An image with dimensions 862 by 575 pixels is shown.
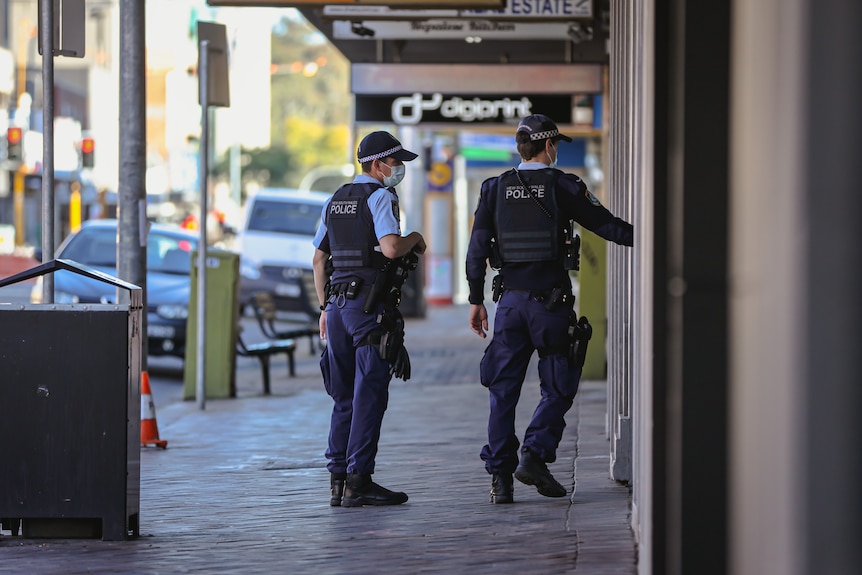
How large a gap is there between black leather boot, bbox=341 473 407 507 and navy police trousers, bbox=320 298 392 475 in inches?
1.7

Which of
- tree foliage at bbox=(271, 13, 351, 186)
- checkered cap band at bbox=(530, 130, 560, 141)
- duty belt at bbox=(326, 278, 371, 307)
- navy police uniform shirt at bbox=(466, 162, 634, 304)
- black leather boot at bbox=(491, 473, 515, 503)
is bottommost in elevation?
black leather boot at bbox=(491, 473, 515, 503)

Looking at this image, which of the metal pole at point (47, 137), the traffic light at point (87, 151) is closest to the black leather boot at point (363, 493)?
the metal pole at point (47, 137)

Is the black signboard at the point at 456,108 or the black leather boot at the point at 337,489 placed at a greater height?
the black signboard at the point at 456,108

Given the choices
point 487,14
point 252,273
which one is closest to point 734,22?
point 487,14

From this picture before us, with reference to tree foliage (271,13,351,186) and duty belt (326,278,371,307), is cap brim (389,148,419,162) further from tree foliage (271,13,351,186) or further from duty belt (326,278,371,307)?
tree foliage (271,13,351,186)

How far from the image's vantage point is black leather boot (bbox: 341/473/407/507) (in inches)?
288

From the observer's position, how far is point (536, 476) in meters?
7.27

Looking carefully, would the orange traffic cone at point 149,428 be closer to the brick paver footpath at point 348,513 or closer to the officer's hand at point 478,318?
the brick paver footpath at point 348,513

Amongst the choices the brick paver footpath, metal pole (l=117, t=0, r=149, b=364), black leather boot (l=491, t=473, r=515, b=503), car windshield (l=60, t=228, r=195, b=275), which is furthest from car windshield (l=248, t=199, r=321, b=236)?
black leather boot (l=491, t=473, r=515, b=503)

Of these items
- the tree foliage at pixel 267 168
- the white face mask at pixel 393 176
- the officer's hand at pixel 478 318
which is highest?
the tree foliage at pixel 267 168

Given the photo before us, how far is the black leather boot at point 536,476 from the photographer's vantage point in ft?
23.9

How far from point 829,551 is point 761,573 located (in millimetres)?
700

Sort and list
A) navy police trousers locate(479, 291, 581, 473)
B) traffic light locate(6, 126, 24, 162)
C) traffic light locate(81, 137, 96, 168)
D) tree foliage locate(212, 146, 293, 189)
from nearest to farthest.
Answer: navy police trousers locate(479, 291, 581, 473)
traffic light locate(81, 137, 96, 168)
traffic light locate(6, 126, 24, 162)
tree foliage locate(212, 146, 293, 189)

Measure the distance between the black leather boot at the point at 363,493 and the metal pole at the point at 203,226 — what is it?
512cm
